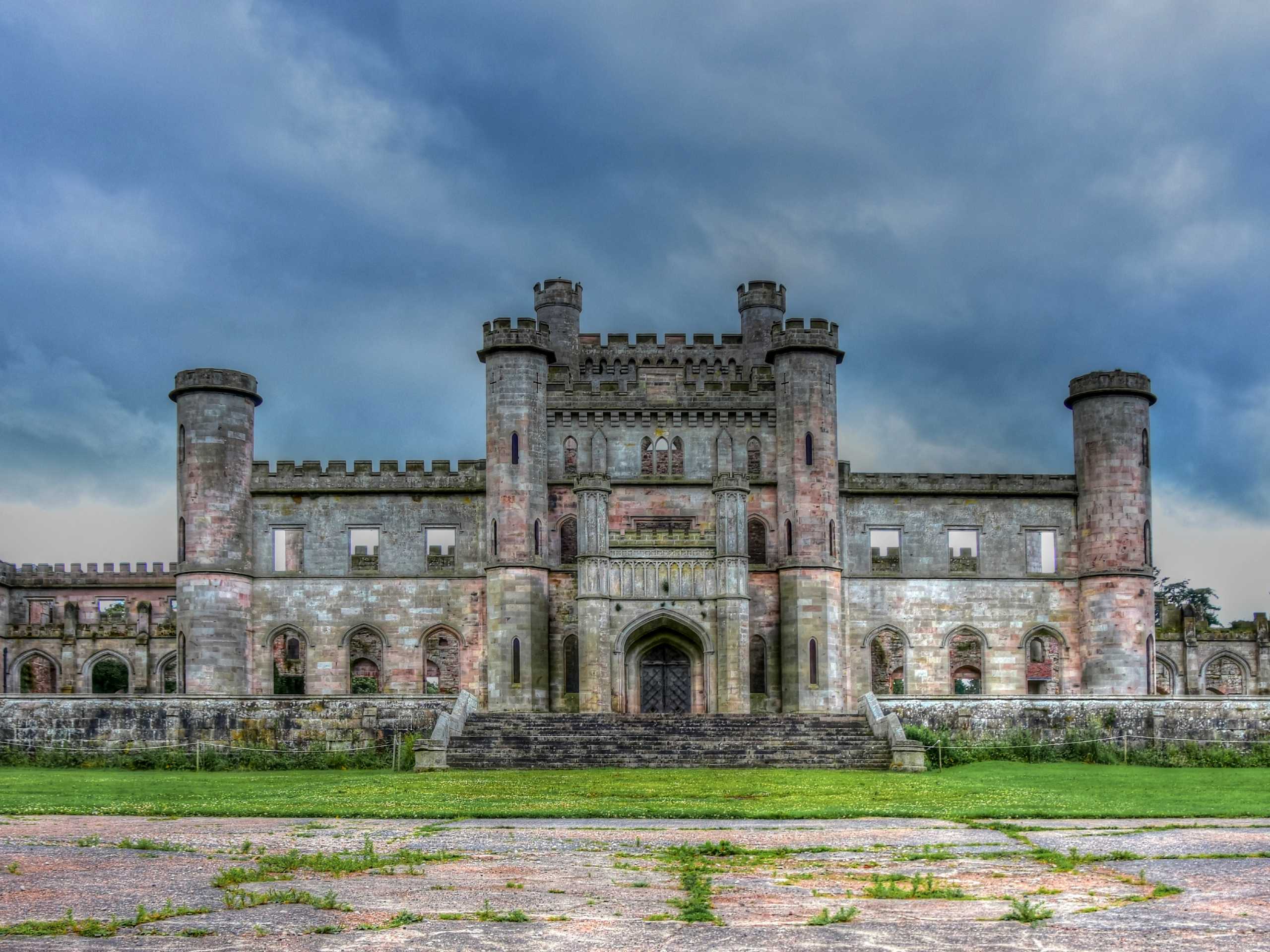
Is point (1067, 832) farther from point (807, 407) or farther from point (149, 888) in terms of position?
point (807, 407)

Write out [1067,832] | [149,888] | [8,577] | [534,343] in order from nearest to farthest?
[149,888], [1067,832], [534,343], [8,577]

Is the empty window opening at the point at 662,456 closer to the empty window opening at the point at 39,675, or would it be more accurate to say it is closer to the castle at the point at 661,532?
the castle at the point at 661,532

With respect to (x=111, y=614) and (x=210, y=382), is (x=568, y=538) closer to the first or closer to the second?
(x=210, y=382)

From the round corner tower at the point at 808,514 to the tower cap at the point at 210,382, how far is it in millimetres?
16102

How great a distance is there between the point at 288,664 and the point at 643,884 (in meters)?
34.6

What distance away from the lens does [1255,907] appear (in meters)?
11.1

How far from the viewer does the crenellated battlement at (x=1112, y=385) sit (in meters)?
43.9

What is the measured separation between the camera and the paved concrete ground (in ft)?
32.9

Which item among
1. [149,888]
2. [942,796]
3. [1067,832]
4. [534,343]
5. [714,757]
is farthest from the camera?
[534,343]

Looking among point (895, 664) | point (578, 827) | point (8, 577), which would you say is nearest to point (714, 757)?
point (578, 827)

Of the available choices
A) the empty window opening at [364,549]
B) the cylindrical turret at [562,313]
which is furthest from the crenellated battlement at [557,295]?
the empty window opening at [364,549]

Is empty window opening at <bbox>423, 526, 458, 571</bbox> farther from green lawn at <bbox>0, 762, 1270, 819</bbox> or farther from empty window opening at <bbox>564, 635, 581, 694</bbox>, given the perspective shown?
green lawn at <bbox>0, 762, 1270, 819</bbox>

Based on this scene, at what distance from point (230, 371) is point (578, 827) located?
28831 millimetres

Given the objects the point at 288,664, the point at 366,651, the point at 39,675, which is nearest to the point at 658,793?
the point at 366,651
